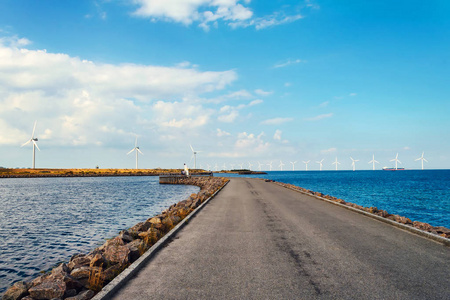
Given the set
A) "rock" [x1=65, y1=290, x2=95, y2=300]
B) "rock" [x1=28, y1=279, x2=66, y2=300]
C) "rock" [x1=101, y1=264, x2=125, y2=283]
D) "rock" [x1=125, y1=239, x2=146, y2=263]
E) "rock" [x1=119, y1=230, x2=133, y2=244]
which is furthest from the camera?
"rock" [x1=119, y1=230, x2=133, y2=244]

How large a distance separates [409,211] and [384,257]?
927 inches

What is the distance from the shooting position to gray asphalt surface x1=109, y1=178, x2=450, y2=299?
203 inches

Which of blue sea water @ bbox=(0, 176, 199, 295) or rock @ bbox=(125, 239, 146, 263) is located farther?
blue sea water @ bbox=(0, 176, 199, 295)

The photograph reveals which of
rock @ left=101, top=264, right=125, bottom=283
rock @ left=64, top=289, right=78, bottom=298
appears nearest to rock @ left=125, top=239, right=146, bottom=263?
rock @ left=101, top=264, right=125, bottom=283

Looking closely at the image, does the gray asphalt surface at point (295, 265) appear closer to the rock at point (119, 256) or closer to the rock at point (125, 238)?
the rock at point (119, 256)

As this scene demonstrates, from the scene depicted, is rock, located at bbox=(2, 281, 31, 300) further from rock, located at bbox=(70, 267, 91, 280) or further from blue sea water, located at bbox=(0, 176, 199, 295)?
blue sea water, located at bbox=(0, 176, 199, 295)

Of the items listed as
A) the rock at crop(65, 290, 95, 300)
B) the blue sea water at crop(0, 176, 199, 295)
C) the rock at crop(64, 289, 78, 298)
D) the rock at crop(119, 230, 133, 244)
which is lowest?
the blue sea water at crop(0, 176, 199, 295)

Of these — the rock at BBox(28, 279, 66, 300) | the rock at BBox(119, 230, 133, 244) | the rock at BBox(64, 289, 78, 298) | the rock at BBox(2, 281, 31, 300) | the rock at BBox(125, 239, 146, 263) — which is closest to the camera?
the rock at BBox(28, 279, 66, 300)

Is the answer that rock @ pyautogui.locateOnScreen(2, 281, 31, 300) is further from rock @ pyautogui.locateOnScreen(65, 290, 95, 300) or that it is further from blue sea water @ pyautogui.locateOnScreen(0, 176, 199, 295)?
blue sea water @ pyautogui.locateOnScreen(0, 176, 199, 295)

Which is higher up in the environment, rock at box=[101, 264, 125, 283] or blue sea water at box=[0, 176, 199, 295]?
rock at box=[101, 264, 125, 283]

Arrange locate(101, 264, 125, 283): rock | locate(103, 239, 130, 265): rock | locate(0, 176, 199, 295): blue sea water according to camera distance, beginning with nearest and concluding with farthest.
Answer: locate(101, 264, 125, 283): rock → locate(103, 239, 130, 265): rock → locate(0, 176, 199, 295): blue sea water

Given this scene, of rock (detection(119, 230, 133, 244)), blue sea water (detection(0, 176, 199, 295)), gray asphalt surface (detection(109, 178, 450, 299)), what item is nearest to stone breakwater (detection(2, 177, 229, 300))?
gray asphalt surface (detection(109, 178, 450, 299))

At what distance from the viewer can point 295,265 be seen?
6520mm

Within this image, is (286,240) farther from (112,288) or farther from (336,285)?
(112,288)
